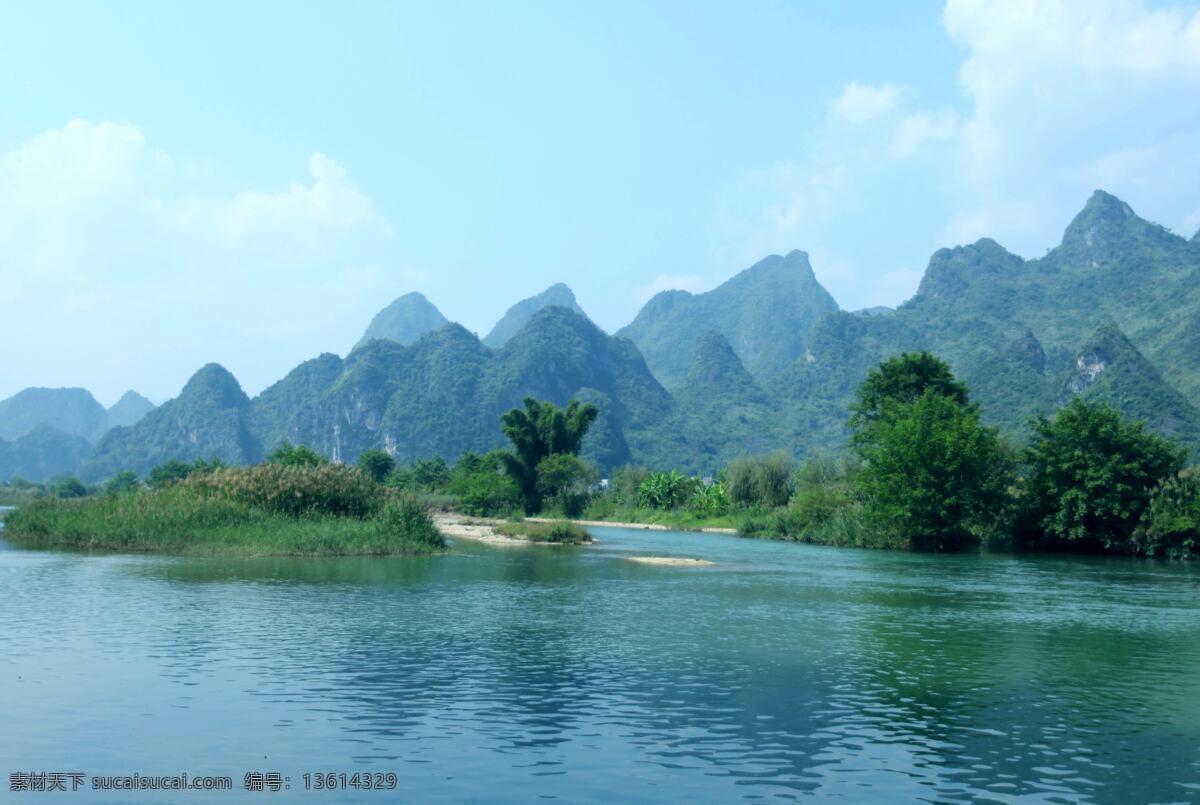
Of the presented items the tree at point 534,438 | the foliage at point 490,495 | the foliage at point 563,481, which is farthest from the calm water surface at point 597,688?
the tree at point 534,438

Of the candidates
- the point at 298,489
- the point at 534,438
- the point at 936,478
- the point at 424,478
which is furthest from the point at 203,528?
the point at 424,478

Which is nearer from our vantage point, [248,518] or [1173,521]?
[248,518]

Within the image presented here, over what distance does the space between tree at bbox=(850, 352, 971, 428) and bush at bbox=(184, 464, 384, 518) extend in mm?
35618

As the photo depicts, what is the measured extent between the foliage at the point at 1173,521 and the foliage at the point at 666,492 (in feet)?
134

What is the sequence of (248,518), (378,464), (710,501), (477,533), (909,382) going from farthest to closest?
1. (378,464)
2. (710,501)
3. (909,382)
4. (477,533)
5. (248,518)

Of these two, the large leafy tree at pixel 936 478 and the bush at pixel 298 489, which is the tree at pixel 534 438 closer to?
the large leafy tree at pixel 936 478

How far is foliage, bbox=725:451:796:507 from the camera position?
75.2m

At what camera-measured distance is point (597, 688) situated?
15258 mm

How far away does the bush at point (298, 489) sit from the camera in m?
39.3

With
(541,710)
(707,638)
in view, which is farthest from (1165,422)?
(541,710)

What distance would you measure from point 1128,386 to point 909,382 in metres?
67.7

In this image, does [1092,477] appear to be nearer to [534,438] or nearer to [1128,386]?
[534,438]

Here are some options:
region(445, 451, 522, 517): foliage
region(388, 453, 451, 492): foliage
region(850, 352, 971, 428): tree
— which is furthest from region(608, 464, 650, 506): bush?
region(850, 352, 971, 428): tree

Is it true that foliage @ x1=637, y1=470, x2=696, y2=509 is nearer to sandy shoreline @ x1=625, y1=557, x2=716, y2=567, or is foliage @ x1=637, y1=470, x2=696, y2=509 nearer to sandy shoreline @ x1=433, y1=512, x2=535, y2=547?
sandy shoreline @ x1=433, y1=512, x2=535, y2=547
